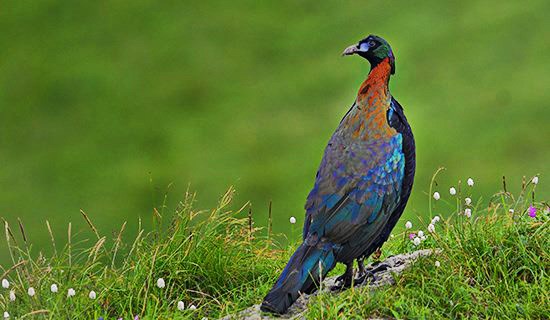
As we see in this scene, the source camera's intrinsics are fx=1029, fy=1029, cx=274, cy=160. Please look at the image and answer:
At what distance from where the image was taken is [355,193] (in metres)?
5.51

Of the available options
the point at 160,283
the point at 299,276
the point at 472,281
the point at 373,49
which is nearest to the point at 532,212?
the point at 472,281

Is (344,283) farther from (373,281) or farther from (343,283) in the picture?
(373,281)

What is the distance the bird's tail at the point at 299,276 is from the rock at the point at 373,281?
6 centimetres

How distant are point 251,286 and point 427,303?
3.92 ft

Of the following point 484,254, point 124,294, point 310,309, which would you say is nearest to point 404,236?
point 484,254

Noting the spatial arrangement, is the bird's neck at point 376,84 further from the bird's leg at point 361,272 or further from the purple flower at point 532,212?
the purple flower at point 532,212

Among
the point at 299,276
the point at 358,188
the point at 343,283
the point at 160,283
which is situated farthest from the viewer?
the point at 343,283

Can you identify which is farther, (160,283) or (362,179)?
(160,283)

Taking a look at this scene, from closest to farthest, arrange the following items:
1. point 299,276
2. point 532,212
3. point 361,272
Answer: point 299,276 < point 361,272 < point 532,212

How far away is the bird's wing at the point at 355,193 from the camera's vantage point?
5.48 metres

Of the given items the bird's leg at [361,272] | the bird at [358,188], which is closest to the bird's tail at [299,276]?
the bird at [358,188]

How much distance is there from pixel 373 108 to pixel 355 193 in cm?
49

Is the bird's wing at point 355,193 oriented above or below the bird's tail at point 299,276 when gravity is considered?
above

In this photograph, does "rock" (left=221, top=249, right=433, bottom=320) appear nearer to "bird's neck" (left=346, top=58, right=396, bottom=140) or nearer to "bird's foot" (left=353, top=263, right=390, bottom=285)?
"bird's foot" (left=353, top=263, right=390, bottom=285)
